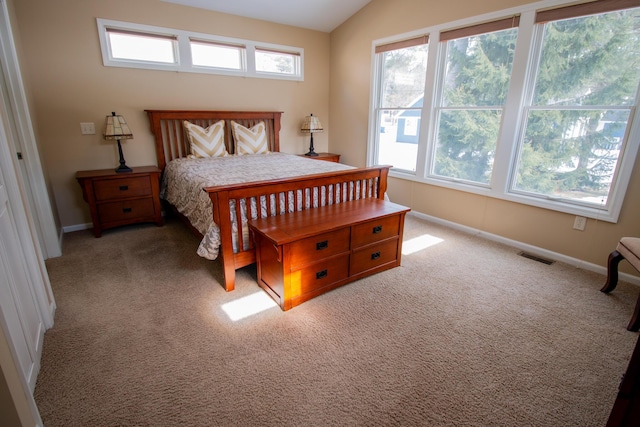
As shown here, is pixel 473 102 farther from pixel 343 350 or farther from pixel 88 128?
pixel 88 128

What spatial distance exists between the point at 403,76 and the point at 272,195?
8.69 feet

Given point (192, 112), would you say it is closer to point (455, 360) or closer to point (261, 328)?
point (261, 328)

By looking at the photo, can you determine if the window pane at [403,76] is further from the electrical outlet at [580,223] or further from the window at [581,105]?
the electrical outlet at [580,223]

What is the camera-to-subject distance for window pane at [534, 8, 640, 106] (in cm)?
234

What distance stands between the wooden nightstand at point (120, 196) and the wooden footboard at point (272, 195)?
1.53 metres

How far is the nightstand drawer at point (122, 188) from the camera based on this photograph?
3205 mm

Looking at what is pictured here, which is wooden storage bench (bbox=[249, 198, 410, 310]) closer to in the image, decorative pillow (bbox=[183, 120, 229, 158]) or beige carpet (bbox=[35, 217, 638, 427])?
beige carpet (bbox=[35, 217, 638, 427])

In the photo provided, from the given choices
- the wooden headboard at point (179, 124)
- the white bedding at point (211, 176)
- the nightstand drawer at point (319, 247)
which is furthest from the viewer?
the wooden headboard at point (179, 124)

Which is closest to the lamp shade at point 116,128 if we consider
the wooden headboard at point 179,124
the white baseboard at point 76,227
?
the wooden headboard at point 179,124

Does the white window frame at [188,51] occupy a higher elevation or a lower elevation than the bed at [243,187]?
higher

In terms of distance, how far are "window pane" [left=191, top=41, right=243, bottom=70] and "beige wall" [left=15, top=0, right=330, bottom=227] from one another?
Result: 152mm

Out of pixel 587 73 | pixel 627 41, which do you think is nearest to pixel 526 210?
pixel 587 73

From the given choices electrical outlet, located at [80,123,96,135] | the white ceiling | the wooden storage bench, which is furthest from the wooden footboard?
the white ceiling

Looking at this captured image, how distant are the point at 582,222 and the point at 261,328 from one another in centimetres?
275
